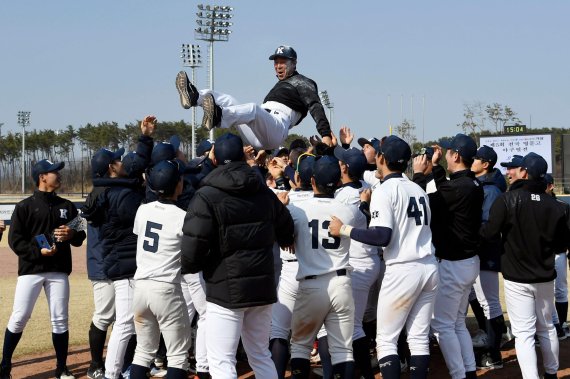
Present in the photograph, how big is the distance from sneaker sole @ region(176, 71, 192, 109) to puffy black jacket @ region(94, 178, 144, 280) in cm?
98

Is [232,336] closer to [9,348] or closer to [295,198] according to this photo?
[295,198]

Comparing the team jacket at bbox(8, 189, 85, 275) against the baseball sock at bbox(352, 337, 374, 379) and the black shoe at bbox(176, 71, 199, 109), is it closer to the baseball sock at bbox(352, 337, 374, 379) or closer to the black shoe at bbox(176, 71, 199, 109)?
the black shoe at bbox(176, 71, 199, 109)

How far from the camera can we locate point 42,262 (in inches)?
302

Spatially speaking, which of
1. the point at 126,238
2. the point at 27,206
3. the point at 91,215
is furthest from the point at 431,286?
the point at 27,206

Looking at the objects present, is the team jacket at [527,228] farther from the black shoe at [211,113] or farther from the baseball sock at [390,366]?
the black shoe at [211,113]

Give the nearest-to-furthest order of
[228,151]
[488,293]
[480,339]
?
[228,151]
[488,293]
[480,339]

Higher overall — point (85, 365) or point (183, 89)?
point (183, 89)

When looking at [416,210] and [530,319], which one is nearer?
[416,210]

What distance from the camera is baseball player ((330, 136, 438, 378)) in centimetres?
596

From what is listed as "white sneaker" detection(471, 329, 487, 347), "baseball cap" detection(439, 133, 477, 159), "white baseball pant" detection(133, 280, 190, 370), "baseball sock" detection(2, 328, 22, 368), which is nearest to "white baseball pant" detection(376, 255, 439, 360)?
"baseball cap" detection(439, 133, 477, 159)

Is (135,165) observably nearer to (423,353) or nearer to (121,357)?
(121,357)

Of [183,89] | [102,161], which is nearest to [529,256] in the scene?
[183,89]

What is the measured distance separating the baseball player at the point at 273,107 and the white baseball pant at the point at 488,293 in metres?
2.53

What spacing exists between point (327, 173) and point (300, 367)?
5.50 feet
